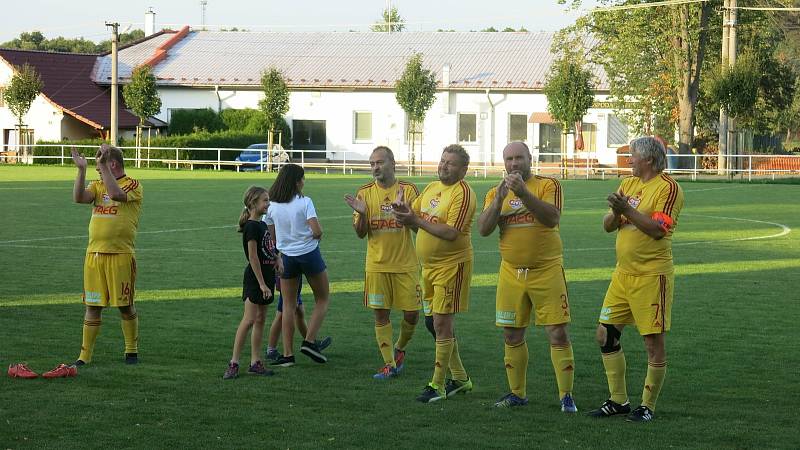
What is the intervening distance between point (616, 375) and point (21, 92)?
5899 centimetres

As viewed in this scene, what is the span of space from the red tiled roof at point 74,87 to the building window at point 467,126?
18818mm

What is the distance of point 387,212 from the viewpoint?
9.32 m

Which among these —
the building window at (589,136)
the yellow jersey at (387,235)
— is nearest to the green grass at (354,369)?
the yellow jersey at (387,235)

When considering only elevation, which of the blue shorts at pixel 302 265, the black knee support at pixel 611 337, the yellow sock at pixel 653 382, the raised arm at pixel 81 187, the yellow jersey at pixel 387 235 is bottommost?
the yellow sock at pixel 653 382

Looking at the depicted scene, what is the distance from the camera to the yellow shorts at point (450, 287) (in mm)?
8664

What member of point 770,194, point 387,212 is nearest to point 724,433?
point 387,212

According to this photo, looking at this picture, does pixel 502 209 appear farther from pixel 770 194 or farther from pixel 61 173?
pixel 61 173

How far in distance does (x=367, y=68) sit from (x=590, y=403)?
6084 cm

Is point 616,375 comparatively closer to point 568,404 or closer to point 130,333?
point 568,404

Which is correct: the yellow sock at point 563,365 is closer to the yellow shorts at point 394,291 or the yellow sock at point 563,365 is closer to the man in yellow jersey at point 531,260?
the man in yellow jersey at point 531,260

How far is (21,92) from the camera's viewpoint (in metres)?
62.2

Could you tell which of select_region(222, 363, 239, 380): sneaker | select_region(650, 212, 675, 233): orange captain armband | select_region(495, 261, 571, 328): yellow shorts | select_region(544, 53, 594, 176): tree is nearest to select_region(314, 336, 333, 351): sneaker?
select_region(222, 363, 239, 380): sneaker

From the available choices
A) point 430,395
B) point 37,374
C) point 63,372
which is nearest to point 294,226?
point 430,395

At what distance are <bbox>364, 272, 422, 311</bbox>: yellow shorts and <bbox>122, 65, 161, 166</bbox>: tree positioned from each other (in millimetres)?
51581
